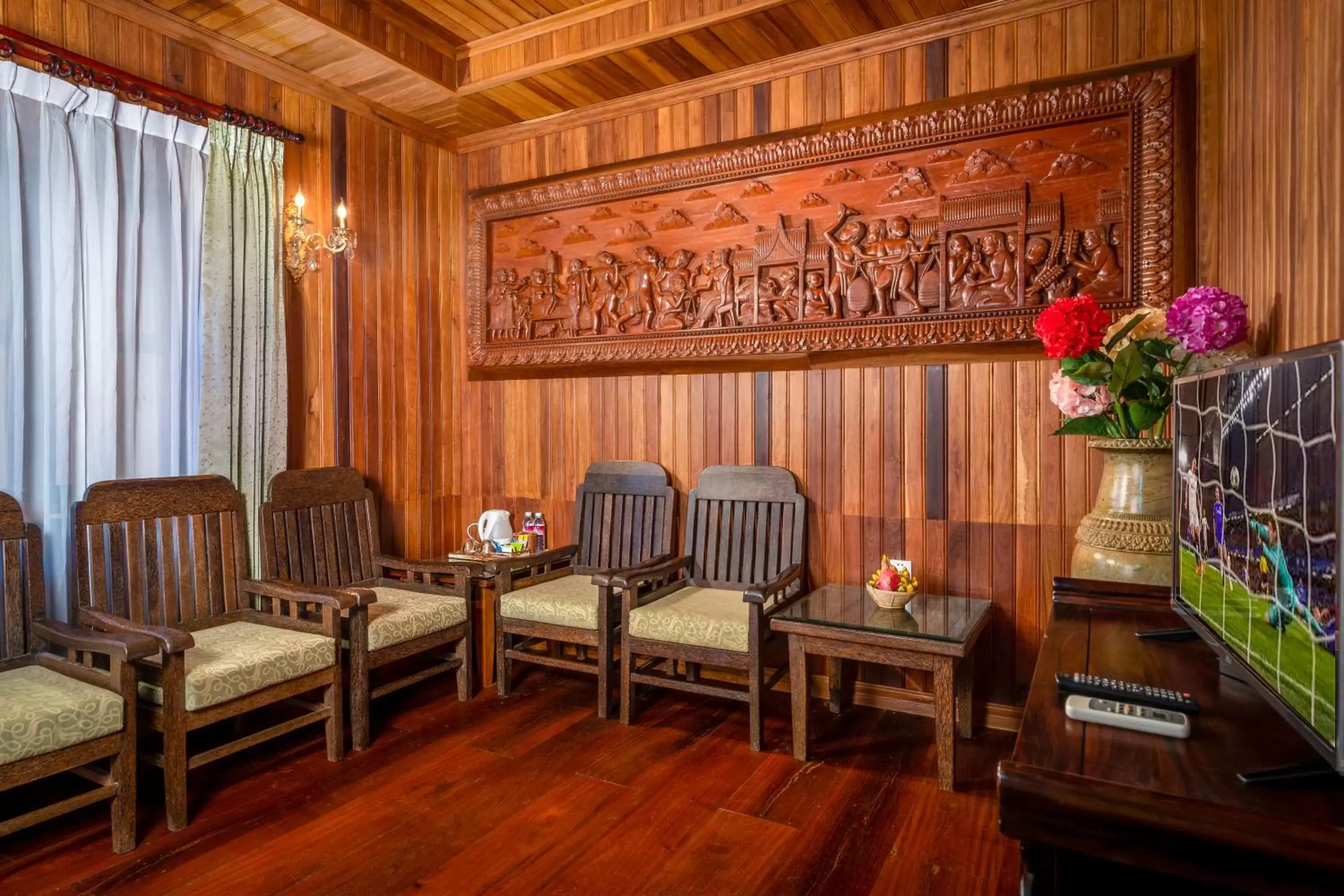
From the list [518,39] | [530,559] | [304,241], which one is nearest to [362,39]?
[518,39]

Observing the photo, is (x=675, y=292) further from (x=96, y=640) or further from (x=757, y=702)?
(x=96, y=640)

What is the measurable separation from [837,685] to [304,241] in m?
2.92

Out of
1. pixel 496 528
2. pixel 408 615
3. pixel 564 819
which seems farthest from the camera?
pixel 496 528

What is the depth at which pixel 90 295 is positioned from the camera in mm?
2660

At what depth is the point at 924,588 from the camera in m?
3.10

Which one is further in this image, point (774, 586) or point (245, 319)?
point (245, 319)

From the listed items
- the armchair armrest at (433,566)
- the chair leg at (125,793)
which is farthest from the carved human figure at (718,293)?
the chair leg at (125,793)

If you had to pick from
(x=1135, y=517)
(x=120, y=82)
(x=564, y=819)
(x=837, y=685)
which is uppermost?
(x=120, y=82)

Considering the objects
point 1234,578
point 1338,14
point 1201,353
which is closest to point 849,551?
point 1201,353

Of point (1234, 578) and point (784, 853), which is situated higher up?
point (1234, 578)

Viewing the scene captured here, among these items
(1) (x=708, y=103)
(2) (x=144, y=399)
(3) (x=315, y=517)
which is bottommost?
(3) (x=315, y=517)

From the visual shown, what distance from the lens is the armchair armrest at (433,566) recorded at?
330cm

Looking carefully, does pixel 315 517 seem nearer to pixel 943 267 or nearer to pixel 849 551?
pixel 849 551

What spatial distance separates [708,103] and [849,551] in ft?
6.82
